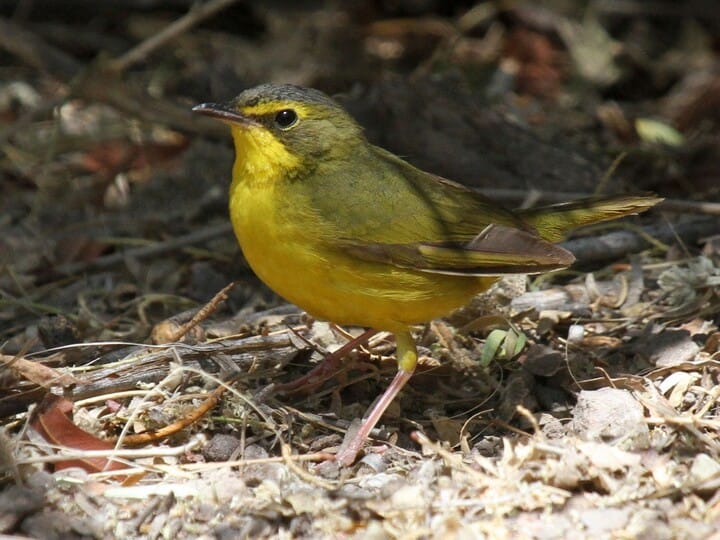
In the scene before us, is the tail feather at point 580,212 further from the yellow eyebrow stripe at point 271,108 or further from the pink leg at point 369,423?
the yellow eyebrow stripe at point 271,108

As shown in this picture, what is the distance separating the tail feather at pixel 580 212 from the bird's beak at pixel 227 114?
4.76ft

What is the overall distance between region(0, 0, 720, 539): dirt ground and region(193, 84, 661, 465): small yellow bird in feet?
1.60

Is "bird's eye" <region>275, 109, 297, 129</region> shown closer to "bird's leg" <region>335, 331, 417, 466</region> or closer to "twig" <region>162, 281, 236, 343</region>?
"twig" <region>162, 281, 236, 343</region>

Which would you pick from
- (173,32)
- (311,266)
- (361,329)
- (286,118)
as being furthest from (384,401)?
(173,32)

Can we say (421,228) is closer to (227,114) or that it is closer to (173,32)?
(227,114)

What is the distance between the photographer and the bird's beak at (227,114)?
15.1 ft

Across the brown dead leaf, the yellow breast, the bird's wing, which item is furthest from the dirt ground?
the bird's wing

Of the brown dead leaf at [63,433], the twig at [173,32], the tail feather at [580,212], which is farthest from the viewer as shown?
the twig at [173,32]

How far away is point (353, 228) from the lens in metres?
4.54

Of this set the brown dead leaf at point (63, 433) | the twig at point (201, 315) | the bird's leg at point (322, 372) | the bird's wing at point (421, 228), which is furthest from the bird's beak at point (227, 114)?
the brown dead leaf at point (63, 433)

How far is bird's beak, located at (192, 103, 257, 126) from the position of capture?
4594mm

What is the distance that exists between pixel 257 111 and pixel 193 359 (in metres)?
1.19

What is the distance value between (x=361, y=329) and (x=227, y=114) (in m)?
1.61

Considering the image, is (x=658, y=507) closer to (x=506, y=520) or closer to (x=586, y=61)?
(x=506, y=520)
